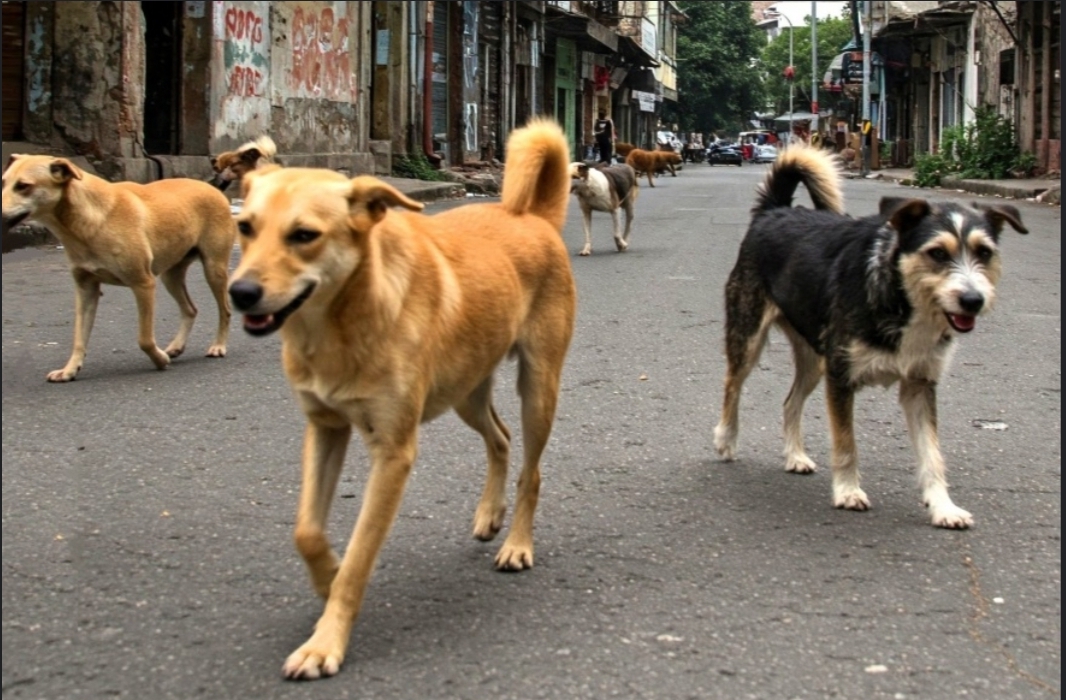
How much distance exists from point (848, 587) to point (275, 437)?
2.71 m

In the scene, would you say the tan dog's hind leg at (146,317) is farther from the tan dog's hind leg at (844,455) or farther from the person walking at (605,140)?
the person walking at (605,140)

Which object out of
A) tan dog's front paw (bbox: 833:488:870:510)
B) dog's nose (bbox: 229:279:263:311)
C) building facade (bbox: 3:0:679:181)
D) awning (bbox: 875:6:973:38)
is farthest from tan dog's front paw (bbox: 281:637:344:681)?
awning (bbox: 875:6:973:38)

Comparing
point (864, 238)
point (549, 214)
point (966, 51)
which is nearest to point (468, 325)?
point (549, 214)

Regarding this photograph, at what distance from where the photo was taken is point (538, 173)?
4391mm

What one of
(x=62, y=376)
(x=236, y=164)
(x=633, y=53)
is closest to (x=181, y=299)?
(x=62, y=376)

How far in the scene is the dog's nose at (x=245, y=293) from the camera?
2.95 meters

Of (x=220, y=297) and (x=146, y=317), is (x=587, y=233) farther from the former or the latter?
(x=146, y=317)

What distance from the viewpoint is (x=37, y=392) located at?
256 inches

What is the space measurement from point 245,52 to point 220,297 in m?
11.9

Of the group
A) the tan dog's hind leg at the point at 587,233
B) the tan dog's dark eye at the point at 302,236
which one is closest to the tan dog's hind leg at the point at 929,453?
the tan dog's dark eye at the point at 302,236

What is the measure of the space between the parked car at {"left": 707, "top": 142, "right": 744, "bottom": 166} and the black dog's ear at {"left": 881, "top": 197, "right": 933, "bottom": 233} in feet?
216

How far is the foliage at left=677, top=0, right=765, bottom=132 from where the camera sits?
87312 mm

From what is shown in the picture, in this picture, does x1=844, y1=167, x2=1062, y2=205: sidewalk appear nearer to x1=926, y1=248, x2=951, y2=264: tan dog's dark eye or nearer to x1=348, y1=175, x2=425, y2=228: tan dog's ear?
x1=926, y1=248, x2=951, y2=264: tan dog's dark eye

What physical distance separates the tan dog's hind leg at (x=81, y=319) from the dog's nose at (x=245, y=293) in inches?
165
